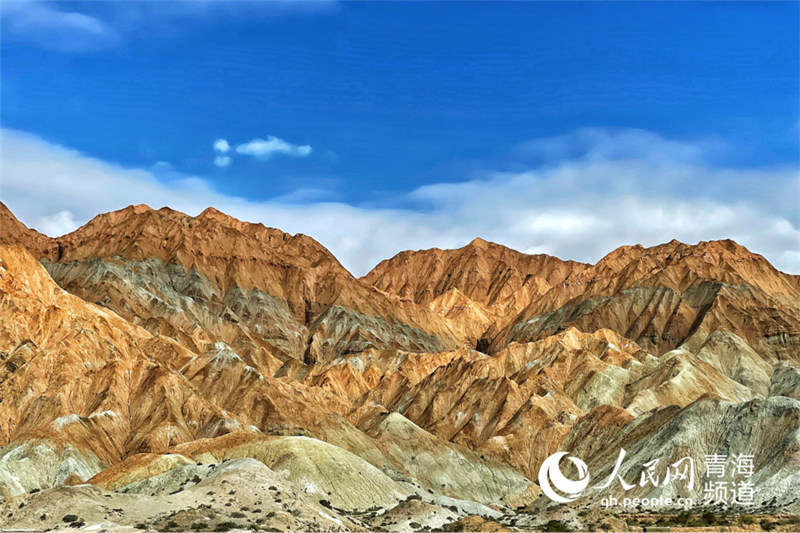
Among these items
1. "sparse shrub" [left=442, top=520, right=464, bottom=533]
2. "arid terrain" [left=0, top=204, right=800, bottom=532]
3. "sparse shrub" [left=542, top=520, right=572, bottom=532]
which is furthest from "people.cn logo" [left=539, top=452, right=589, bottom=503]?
"sparse shrub" [left=442, top=520, right=464, bottom=533]

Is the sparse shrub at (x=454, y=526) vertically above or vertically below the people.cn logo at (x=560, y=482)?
below

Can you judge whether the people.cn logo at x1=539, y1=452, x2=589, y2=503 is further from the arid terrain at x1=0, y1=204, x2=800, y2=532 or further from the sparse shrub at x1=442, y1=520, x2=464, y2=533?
the sparse shrub at x1=442, y1=520, x2=464, y2=533

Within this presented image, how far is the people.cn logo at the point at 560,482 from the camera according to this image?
342 feet

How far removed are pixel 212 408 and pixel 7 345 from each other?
102 feet

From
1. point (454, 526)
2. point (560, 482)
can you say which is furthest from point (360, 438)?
point (454, 526)

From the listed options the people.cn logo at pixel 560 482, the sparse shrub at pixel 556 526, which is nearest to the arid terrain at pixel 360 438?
the sparse shrub at pixel 556 526

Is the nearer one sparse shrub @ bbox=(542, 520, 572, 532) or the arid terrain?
sparse shrub @ bbox=(542, 520, 572, 532)

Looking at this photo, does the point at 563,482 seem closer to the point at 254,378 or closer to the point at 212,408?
the point at 212,408

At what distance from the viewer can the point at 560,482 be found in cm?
11569

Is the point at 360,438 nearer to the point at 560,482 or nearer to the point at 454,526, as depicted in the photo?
the point at 560,482

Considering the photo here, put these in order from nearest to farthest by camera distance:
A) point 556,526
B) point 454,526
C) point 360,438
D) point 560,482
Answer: point 454,526
point 556,526
point 560,482
point 360,438

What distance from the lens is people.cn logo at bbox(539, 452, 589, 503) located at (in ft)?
342

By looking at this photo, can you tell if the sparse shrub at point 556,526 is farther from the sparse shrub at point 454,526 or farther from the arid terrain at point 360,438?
the sparse shrub at point 454,526

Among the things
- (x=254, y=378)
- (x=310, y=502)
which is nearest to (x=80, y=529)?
(x=310, y=502)
